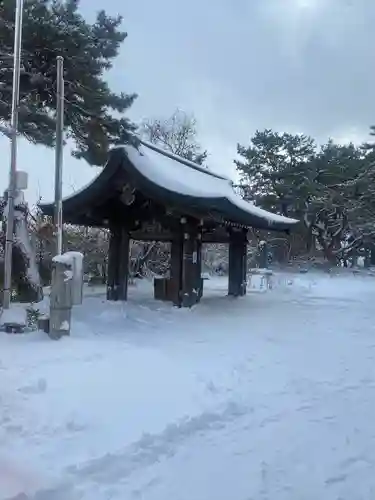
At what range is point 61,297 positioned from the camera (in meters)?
6.80

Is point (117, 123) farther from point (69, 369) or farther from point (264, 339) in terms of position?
Answer: point (69, 369)

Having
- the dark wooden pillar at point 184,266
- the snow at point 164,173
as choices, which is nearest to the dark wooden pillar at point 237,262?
the snow at point 164,173

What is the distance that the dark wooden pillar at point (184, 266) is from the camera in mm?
11492

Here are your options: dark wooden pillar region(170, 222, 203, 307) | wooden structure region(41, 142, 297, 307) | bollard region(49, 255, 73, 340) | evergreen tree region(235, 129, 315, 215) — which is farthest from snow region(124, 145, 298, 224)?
evergreen tree region(235, 129, 315, 215)

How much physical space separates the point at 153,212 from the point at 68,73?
11.8ft

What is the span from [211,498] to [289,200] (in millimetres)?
28860

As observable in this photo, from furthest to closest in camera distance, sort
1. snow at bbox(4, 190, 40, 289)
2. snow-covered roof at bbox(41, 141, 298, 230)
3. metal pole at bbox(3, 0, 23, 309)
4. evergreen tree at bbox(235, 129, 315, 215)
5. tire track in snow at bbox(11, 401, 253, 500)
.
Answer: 1. evergreen tree at bbox(235, 129, 315, 215)
2. snow-covered roof at bbox(41, 141, 298, 230)
3. snow at bbox(4, 190, 40, 289)
4. metal pole at bbox(3, 0, 23, 309)
5. tire track in snow at bbox(11, 401, 253, 500)

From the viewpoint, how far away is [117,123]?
10.4m

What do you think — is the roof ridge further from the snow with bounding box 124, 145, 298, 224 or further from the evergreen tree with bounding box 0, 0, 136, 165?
the evergreen tree with bounding box 0, 0, 136, 165

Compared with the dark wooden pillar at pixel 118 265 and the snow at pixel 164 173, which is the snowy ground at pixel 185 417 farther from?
the dark wooden pillar at pixel 118 265

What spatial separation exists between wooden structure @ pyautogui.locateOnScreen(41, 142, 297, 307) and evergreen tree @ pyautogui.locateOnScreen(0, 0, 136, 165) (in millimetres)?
655

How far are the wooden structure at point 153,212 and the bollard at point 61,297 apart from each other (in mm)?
4055

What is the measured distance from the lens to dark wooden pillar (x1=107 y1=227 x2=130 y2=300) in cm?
1206

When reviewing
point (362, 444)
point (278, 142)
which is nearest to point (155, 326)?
point (362, 444)
